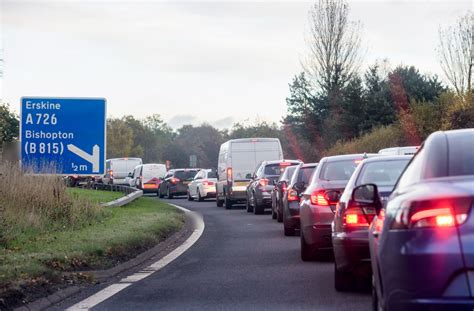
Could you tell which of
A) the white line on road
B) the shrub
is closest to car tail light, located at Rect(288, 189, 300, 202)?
the white line on road

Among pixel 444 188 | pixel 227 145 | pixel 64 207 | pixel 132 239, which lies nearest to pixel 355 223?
pixel 444 188

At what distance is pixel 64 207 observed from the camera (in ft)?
66.1

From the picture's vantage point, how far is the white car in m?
45.1

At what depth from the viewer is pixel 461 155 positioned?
22.3 feet

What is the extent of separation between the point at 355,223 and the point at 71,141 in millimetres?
11284

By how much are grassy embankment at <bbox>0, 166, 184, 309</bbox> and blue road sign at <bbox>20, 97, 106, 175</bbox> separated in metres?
0.57

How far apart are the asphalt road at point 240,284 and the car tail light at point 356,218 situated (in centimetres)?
73

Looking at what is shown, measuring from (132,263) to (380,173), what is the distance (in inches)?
172

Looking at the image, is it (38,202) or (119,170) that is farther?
(119,170)

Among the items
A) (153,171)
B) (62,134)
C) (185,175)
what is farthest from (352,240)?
(153,171)

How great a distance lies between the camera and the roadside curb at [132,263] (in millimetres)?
10086

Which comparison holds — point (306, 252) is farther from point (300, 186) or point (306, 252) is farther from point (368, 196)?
point (368, 196)

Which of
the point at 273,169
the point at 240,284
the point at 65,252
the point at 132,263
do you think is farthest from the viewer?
the point at 273,169

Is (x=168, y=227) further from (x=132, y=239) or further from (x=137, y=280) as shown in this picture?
(x=137, y=280)
